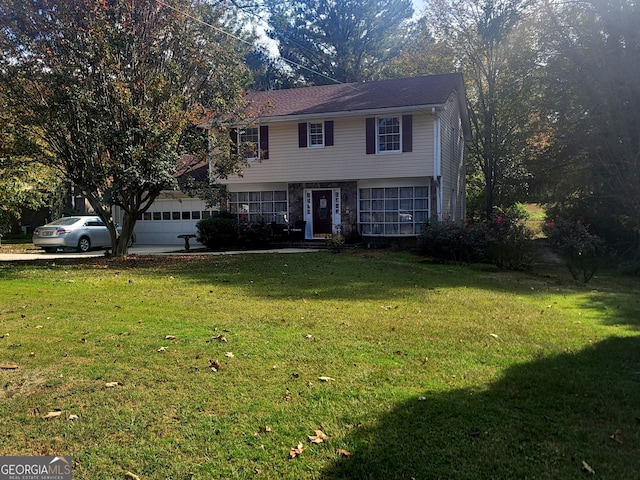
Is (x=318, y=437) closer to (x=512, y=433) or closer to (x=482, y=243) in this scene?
(x=512, y=433)

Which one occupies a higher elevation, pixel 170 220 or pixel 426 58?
pixel 426 58

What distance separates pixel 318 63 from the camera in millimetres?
37781

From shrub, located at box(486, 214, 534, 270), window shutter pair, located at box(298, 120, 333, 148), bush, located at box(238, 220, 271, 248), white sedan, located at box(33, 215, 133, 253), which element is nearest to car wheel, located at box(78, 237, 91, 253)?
white sedan, located at box(33, 215, 133, 253)

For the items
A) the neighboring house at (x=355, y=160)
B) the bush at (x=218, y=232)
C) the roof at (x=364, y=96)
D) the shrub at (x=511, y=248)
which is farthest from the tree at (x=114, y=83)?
the shrub at (x=511, y=248)

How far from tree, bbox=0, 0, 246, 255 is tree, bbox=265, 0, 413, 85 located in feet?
77.8

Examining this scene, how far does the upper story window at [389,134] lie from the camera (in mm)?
18719

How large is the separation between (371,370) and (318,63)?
3626 cm

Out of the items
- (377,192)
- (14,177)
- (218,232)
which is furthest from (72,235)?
(377,192)

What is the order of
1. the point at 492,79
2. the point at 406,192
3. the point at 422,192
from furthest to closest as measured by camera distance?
the point at 492,79 → the point at 406,192 → the point at 422,192

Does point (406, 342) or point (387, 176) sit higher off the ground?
point (387, 176)

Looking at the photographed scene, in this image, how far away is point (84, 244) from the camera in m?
19.6

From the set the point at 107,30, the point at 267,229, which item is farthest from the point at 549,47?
the point at 107,30

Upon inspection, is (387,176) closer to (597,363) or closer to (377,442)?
(597,363)

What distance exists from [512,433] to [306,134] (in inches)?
677
